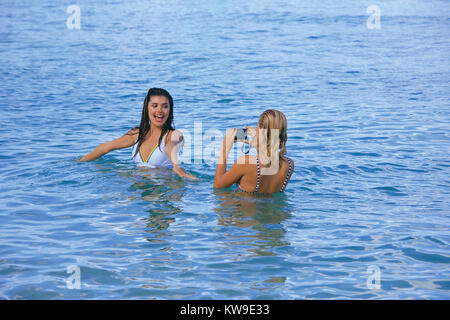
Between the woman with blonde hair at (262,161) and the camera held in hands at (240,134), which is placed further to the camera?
the camera held in hands at (240,134)

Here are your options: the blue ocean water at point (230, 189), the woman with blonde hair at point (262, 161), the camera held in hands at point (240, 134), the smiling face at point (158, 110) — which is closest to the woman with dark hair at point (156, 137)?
the smiling face at point (158, 110)

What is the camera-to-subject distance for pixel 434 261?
5.46 meters

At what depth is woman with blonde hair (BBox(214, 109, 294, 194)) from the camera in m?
6.07

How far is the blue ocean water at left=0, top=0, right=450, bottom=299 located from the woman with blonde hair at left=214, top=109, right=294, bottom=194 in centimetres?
25

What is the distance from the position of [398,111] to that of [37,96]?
8.14 meters

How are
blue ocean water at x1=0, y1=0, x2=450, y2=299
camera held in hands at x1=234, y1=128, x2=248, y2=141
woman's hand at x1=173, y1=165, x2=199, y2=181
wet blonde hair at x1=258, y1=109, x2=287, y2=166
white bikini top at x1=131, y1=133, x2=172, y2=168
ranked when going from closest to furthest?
blue ocean water at x1=0, y1=0, x2=450, y2=299
wet blonde hair at x1=258, y1=109, x2=287, y2=166
camera held in hands at x1=234, y1=128, x2=248, y2=141
woman's hand at x1=173, y1=165, x2=199, y2=181
white bikini top at x1=131, y1=133, x2=172, y2=168

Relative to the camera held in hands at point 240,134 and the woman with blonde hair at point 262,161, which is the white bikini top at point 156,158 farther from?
the camera held in hands at point 240,134

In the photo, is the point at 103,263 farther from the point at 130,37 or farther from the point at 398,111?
the point at 130,37

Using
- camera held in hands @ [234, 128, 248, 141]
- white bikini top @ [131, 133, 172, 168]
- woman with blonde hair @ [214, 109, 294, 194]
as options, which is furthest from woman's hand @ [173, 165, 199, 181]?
camera held in hands @ [234, 128, 248, 141]

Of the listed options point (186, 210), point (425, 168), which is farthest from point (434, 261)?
point (425, 168)

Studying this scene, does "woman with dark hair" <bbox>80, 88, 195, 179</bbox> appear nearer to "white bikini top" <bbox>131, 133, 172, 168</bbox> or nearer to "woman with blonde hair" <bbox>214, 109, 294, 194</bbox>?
"white bikini top" <bbox>131, 133, 172, 168</bbox>

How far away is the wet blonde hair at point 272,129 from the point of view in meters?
6.03

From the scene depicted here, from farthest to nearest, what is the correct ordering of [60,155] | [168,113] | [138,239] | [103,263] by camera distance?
1. [60,155]
2. [168,113]
3. [138,239]
4. [103,263]

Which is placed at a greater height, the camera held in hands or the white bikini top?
the camera held in hands
